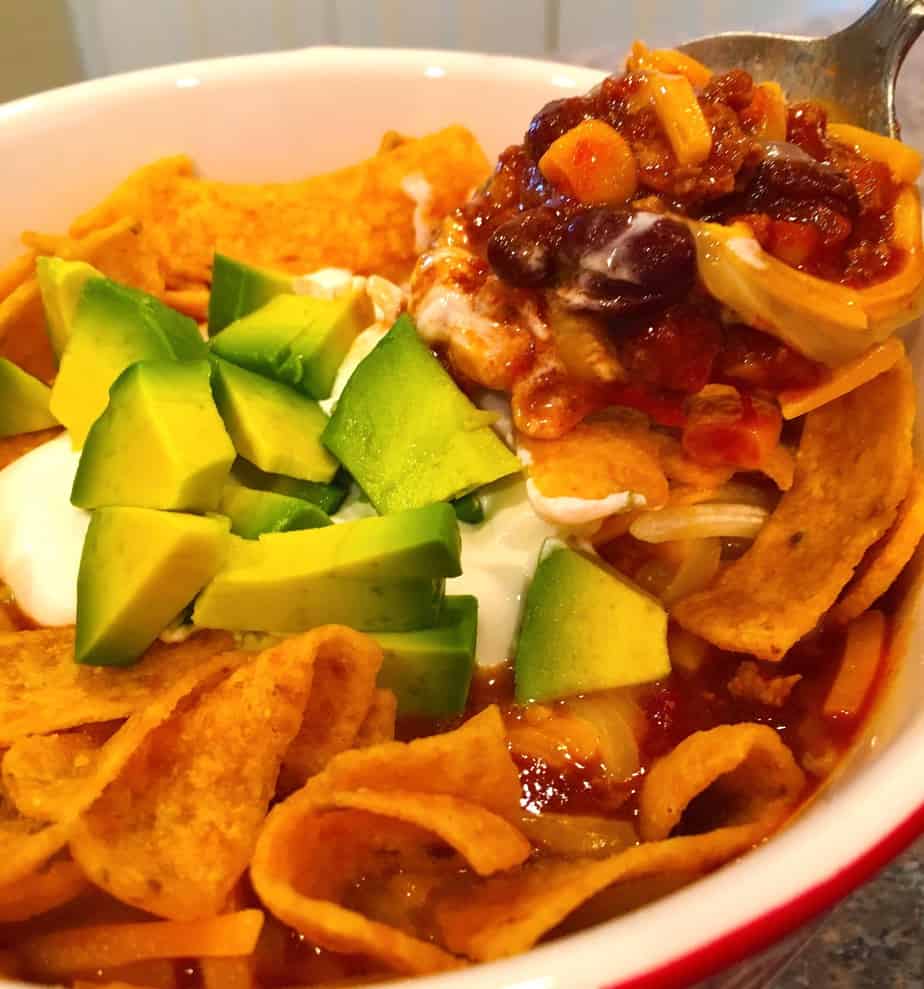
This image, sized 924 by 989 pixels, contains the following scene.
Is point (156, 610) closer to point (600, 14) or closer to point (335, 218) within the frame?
point (335, 218)

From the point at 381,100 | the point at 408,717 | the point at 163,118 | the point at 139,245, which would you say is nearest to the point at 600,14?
the point at 381,100

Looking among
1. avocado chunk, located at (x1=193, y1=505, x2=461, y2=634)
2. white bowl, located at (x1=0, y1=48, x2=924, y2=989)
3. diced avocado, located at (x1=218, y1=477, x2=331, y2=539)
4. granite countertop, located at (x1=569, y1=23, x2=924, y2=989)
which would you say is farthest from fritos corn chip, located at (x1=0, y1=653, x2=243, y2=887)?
white bowl, located at (x1=0, y1=48, x2=924, y2=989)

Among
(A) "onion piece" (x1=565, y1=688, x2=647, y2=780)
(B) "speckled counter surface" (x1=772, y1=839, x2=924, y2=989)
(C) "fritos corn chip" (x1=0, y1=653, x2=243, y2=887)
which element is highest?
(C) "fritos corn chip" (x1=0, y1=653, x2=243, y2=887)

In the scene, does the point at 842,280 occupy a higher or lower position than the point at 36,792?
higher

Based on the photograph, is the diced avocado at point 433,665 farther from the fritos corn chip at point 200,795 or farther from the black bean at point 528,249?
the black bean at point 528,249

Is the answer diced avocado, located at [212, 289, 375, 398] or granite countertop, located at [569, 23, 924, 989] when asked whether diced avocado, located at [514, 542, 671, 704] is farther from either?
diced avocado, located at [212, 289, 375, 398]
